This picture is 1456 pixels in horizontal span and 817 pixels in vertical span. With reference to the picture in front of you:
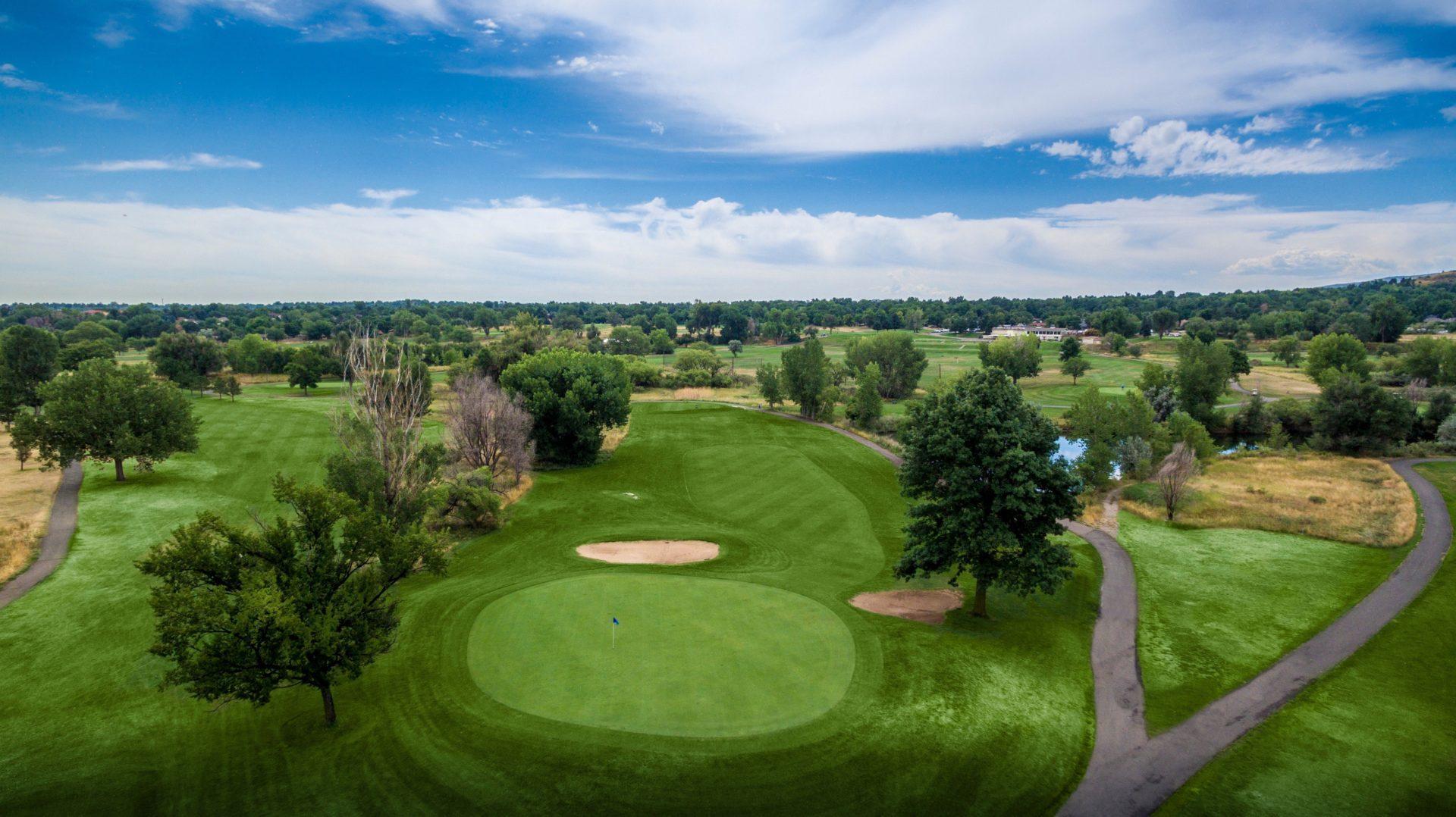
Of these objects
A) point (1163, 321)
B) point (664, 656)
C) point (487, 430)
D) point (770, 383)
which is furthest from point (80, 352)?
point (1163, 321)

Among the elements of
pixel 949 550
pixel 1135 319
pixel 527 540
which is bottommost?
pixel 527 540

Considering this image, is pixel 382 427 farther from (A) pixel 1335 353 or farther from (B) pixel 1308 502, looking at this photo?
(A) pixel 1335 353

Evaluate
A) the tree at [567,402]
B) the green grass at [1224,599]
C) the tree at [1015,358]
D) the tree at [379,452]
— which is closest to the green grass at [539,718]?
the green grass at [1224,599]

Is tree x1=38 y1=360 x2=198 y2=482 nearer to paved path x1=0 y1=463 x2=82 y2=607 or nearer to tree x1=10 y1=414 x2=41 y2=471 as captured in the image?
tree x1=10 y1=414 x2=41 y2=471

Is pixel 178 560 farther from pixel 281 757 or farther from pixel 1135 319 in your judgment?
pixel 1135 319

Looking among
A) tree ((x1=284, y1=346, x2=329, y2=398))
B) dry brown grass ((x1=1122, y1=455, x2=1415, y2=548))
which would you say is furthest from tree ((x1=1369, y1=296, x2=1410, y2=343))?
tree ((x1=284, y1=346, x2=329, y2=398))

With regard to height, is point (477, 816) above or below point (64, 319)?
below

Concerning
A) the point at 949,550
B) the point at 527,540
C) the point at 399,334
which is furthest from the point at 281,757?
the point at 399,334

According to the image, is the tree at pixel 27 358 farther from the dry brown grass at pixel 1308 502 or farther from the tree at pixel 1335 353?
the tree at pixel 1335 353
